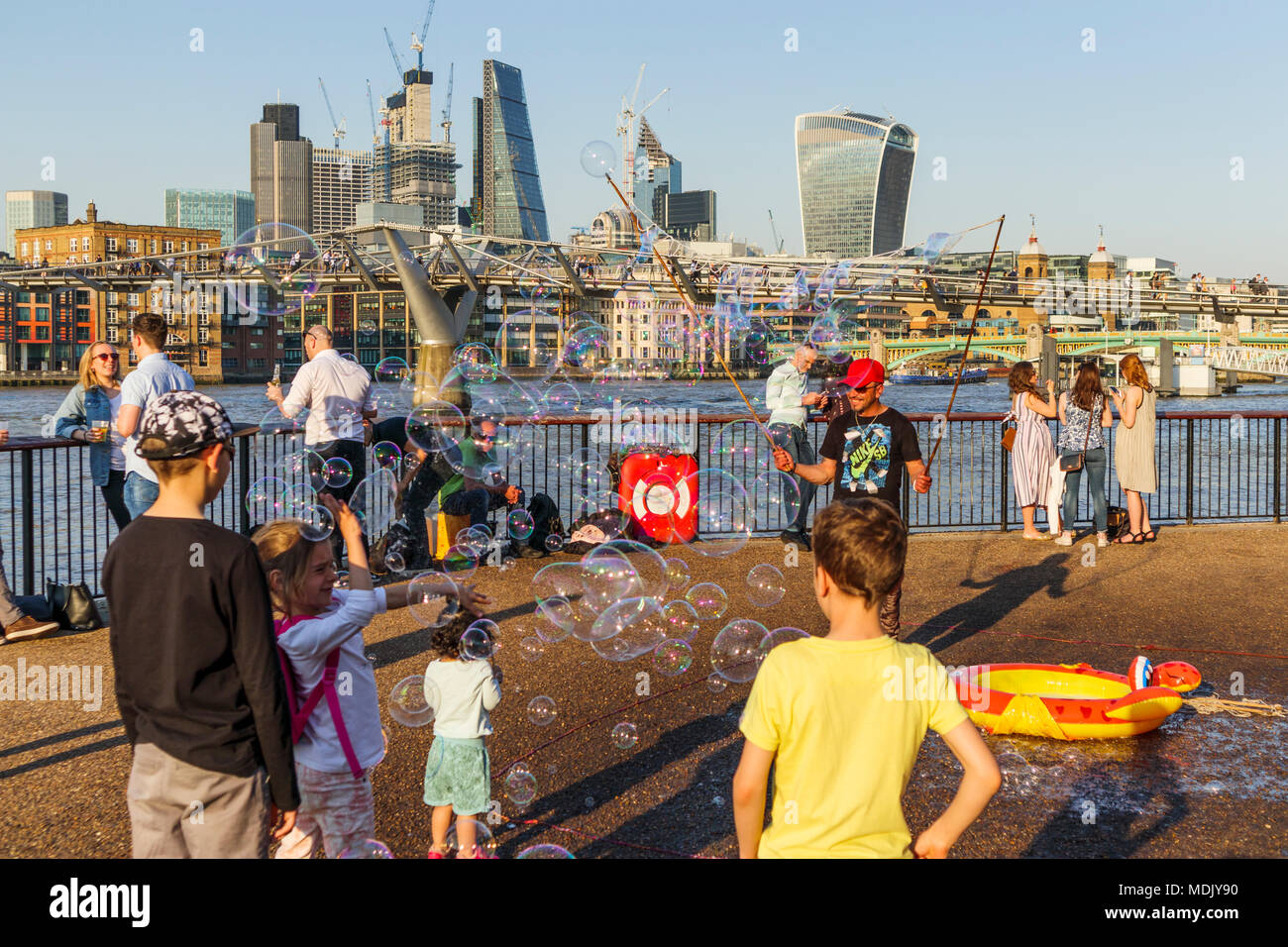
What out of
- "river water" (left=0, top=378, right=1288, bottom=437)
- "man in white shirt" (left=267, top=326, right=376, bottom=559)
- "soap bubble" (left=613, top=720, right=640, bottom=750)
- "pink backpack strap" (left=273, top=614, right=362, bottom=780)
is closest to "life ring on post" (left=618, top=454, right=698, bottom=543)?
"man in white shirt" (left=267, top=326, right=376, bottom=559)

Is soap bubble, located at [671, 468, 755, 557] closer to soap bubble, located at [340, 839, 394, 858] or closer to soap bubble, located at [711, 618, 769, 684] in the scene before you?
soap bubble, located at [711, 618, 769, 684]

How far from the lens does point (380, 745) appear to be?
3.33 m

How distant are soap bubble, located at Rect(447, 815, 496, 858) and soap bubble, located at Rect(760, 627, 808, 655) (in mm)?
2098

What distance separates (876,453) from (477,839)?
10.6 ft

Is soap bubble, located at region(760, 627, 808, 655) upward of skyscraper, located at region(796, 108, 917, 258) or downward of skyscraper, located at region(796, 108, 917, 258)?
downward

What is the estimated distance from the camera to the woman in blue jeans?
1105 centimetres

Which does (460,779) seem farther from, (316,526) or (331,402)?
(331,402)

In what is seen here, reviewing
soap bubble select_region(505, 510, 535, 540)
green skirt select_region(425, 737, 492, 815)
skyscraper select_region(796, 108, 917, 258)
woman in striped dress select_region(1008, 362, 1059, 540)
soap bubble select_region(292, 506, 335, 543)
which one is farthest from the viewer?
skyscraper select_region(796, 108, 917, 258)

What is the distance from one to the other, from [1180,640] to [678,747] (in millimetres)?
3859

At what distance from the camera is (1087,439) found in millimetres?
11250

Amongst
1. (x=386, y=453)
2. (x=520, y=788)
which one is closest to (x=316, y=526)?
(x=520, y=788)

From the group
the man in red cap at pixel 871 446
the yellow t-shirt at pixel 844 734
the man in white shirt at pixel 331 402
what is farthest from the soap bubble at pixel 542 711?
the man in white shirt at pixel 331 402
